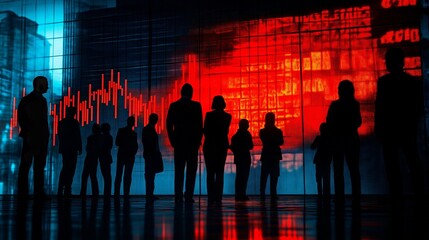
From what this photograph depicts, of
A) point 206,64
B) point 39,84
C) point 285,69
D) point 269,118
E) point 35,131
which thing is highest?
point 206,64

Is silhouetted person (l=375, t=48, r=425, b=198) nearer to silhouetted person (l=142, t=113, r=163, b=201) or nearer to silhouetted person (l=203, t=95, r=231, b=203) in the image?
silhouetted person (l=203, t=95, r=231, b=203)

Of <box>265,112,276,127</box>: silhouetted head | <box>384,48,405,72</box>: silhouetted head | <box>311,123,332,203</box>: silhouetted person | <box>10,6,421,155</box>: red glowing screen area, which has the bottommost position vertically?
<box>311,123,332,203</box>: silhouetted person

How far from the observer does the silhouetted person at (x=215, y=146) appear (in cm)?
553

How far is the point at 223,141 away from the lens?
561cm

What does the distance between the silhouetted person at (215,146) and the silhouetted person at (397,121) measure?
2041 mm

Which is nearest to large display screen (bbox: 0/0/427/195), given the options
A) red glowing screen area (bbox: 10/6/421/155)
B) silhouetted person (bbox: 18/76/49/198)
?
red glowing screen area (bbox: 10/6/421/155)

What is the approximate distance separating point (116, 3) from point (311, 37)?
3618 mm

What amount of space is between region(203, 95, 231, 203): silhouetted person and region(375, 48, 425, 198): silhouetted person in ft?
6.70

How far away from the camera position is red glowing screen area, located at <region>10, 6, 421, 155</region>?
877 centimetres

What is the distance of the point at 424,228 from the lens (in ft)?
5.69

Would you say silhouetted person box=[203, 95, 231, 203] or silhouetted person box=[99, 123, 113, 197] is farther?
silhouetted person box=[99, 123, 113, 197]

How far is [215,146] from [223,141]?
0.10m

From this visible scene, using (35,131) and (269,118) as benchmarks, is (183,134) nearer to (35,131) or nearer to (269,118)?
(35,131)

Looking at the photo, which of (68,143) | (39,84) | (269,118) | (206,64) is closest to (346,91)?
(269,118)
